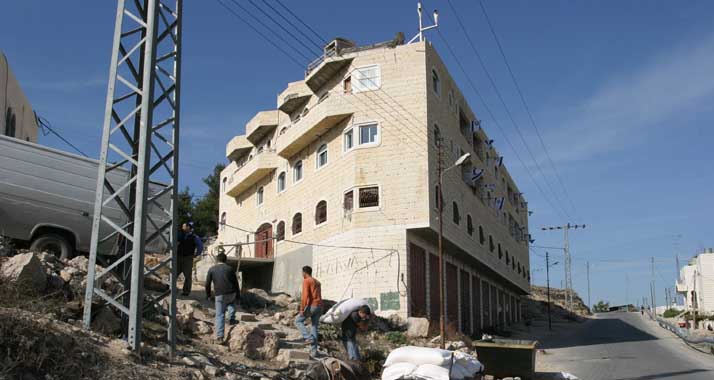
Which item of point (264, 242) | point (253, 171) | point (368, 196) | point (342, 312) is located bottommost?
point (342, 312)

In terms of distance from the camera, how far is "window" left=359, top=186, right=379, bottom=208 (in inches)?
1105

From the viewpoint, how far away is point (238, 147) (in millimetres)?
46625

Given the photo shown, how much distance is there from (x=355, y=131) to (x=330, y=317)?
1698 centimetres

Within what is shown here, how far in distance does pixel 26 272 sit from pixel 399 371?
21.1 ft

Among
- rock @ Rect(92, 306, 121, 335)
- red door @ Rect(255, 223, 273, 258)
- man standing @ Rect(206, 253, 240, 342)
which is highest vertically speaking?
red door @ Rect(255, 223, 273, 258)

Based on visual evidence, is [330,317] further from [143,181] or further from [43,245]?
[43,245]

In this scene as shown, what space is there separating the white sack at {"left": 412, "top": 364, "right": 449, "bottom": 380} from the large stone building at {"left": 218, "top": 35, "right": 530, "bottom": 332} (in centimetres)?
1470

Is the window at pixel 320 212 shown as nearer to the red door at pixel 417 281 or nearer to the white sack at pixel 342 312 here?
the red door at pixel 417 281

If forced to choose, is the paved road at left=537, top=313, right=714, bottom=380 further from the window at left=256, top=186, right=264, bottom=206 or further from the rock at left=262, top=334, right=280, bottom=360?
the window at left=256, top=186, right=264, bottom=206

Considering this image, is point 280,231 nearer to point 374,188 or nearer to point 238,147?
point 374,188

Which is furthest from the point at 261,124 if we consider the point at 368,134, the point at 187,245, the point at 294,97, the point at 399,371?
the point at 399,371

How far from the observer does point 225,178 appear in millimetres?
48188

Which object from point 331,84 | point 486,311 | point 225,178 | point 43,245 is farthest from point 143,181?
point 225,178

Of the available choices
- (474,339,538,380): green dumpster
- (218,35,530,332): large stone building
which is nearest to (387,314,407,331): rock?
(218,35,530,332): large stone building
